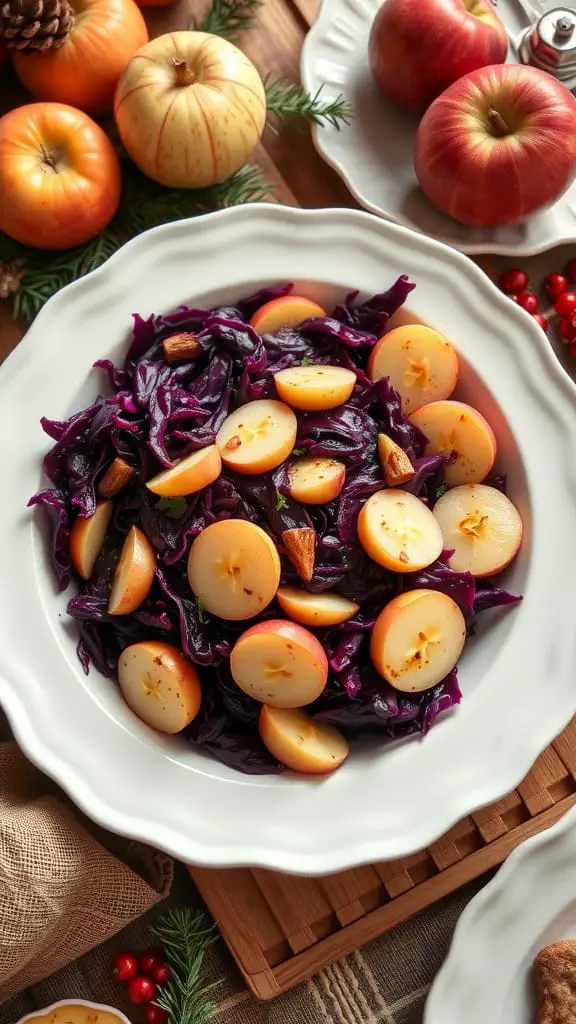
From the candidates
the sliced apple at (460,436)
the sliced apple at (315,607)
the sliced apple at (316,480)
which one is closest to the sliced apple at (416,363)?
the sliced apple at (460,436)

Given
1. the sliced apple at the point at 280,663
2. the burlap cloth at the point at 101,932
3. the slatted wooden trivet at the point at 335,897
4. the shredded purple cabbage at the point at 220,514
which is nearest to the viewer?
the sliced apple at the point at 280,663

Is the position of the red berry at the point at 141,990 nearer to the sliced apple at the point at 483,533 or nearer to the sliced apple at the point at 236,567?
the sliced apple at the point at 236,567

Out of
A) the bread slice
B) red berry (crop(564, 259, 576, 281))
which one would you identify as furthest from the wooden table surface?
the bread slice

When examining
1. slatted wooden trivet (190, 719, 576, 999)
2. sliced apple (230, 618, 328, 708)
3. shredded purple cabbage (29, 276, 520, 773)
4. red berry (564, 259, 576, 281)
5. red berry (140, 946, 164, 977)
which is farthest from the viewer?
red berry (564, 259, 576, 281)

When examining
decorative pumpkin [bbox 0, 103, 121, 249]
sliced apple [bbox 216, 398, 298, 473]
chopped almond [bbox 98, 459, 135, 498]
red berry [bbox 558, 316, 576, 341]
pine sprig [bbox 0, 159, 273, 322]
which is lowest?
red berry [bbox 558, 316, 576, 341]

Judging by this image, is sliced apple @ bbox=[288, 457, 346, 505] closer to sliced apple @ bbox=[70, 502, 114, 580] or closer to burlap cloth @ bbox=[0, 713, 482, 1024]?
sliced apple @ bbox=[70, 502, 114, 580]

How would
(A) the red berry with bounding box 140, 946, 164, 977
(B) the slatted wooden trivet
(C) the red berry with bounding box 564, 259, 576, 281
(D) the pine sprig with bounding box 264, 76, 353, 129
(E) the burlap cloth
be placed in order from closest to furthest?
(E) the burlap cloth, (B) the slatted wooden trivet, (A) the red berry with bounding box 140, 946, 164, 977, (D) the pine sprig with bounding box 264, 76, 353, 129, (C) the red berry with bounding box 564, 259, 576, 281

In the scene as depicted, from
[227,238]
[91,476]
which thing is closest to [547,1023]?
[91,476]

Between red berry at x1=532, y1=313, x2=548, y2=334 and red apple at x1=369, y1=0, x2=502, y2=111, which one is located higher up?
red apple at x1=369, y1=0, x2=502, y2=111
